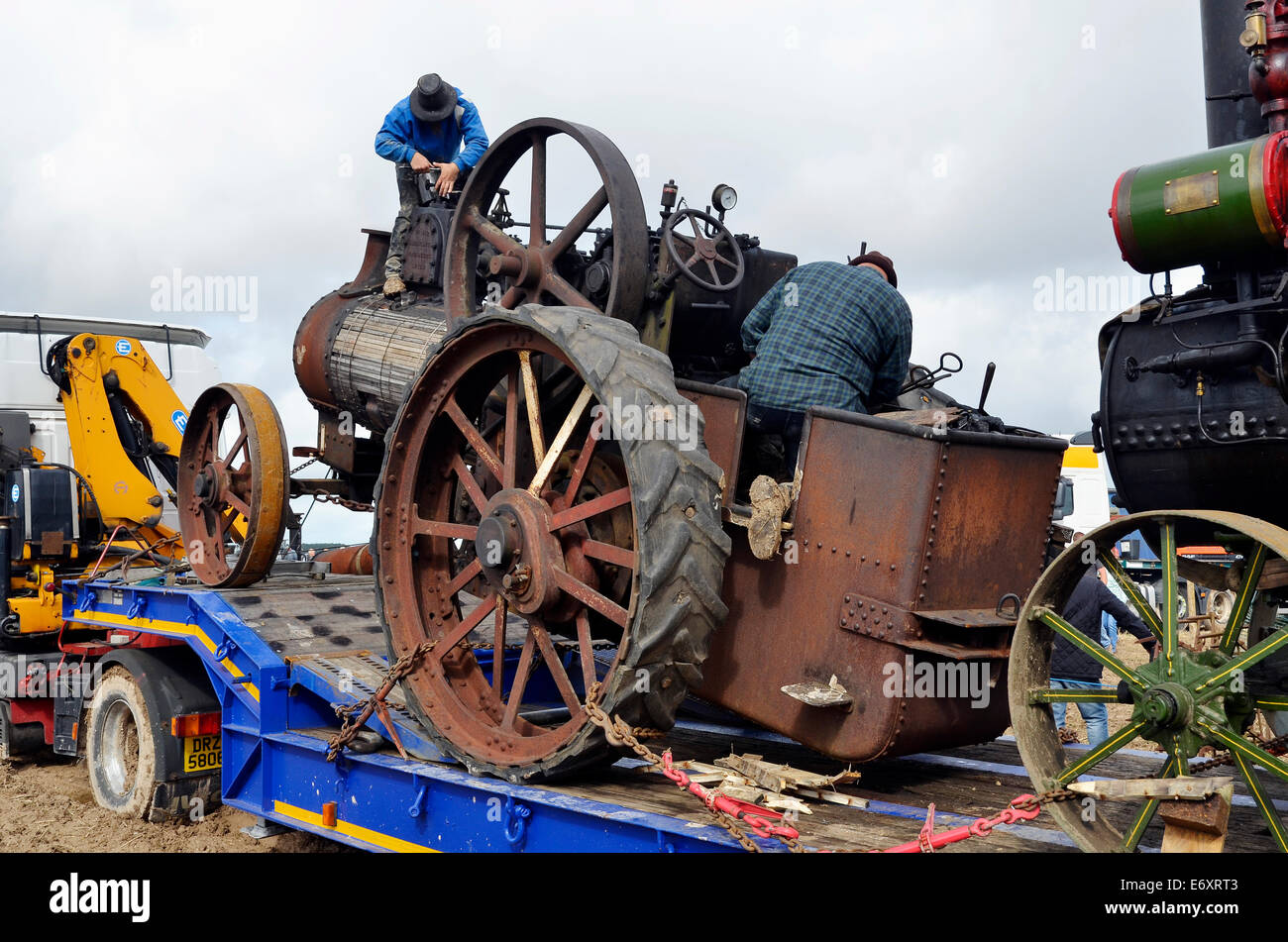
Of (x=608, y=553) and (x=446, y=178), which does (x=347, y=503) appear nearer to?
(x=446, y=178)

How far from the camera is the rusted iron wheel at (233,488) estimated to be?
22.6ft

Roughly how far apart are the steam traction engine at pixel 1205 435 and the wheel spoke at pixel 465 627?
2.08 metres

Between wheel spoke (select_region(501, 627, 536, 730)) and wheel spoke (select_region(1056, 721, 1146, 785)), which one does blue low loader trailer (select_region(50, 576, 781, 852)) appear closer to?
wheel spoke (select_region(501, 627, 536, 730))

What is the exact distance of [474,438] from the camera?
5086 mm

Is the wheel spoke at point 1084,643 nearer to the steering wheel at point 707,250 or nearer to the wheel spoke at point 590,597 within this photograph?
the wheel spoke at point 590,597

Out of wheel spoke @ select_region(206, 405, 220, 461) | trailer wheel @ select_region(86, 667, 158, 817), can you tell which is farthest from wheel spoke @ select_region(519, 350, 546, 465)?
A: wheel spoke @ select_region(206, 405, 220, 461)

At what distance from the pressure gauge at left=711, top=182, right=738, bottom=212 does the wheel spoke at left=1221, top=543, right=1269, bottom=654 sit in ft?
9.91

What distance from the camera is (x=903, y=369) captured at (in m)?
5.04

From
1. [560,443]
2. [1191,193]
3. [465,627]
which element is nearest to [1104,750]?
[1191,193]

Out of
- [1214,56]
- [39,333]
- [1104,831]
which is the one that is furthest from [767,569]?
[39,333]

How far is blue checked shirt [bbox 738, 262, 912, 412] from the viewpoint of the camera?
4812 millimetres

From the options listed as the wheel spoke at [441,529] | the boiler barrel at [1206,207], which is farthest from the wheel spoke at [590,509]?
the boiler barrel at [1206,207]
